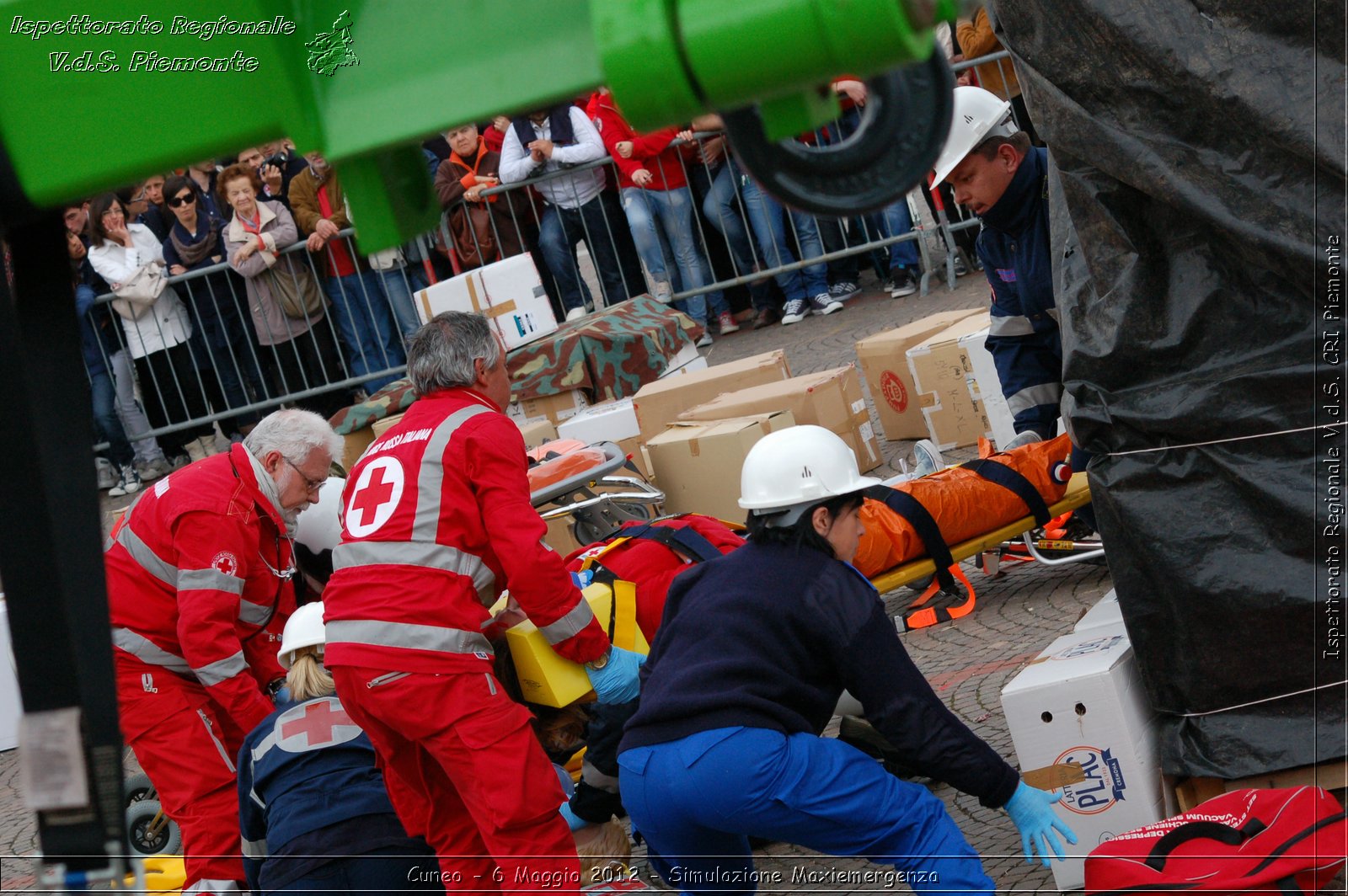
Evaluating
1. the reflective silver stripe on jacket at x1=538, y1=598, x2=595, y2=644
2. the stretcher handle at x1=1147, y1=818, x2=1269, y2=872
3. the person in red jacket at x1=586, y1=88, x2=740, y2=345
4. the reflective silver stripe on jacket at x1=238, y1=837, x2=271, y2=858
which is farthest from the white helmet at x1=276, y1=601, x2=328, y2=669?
the person in red jacket at x1=586, y1=88, x2=740, y2=345

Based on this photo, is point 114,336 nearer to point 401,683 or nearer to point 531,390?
point 531,390

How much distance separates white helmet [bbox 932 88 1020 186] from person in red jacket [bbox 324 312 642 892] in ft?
5.93

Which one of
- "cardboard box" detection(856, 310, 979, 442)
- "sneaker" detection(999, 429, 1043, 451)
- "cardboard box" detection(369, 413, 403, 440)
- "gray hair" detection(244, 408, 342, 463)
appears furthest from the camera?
"cardboard box" detection(369, 413, 403, 440)

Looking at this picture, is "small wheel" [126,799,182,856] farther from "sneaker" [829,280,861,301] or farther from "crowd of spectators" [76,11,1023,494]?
"sneaker" [829,280,861,301]

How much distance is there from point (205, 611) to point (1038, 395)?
317 cm

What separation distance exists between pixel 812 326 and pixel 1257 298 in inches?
294

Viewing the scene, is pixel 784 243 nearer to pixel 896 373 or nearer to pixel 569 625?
pixel 896 373

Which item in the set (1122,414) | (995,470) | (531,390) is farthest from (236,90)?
(531,390)

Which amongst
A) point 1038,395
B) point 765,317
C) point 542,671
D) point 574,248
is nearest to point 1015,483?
point 1038,395

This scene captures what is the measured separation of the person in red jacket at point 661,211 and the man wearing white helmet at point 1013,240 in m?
5.22

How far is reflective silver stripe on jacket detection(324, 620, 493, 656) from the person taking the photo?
389cm

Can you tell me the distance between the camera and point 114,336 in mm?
11281

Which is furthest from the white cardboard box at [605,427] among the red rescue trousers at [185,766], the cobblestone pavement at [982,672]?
the red rescue trousers at [185,766]

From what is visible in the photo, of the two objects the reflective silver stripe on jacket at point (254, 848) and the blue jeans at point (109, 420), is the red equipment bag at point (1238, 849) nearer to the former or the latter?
the reflective silver stripe on jacket at point (254, 848)
